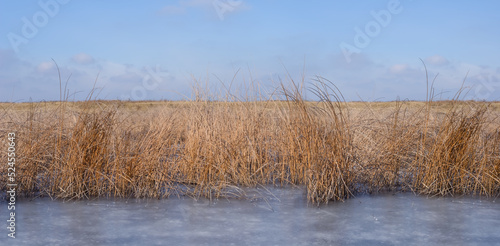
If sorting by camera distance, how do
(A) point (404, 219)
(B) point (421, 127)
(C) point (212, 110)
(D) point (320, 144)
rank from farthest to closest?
(C) point (212, 110) → (B) point (421, 127) → (D) point (320, 144) → (A) point (404, 219)

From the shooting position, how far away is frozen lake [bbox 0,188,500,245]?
2869mm

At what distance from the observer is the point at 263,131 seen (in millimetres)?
4887

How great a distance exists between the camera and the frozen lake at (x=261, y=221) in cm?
287

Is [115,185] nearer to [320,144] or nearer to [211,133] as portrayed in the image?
[211,133]

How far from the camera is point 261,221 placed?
129 inches

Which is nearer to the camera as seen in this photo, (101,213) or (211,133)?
(101,213)

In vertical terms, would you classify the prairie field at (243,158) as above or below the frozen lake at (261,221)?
above

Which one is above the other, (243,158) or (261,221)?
(243,158)

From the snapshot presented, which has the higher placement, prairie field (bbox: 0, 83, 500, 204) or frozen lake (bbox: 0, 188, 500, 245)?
prairie field (bbox: 0, 83, 500, 204)

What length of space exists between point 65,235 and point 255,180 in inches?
78.9

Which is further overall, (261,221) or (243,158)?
(243,158)

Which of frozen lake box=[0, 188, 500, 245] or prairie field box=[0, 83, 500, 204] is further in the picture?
prairie field box=[0, 83, 500, 204]

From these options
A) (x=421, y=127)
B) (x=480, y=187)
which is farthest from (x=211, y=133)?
(x=480, y=187)

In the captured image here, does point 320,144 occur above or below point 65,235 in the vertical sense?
above
